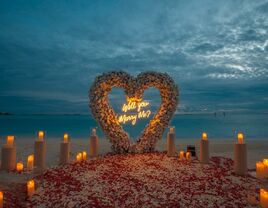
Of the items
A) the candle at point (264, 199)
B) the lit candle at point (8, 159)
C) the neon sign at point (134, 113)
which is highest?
the neon sign at point (134, 113)

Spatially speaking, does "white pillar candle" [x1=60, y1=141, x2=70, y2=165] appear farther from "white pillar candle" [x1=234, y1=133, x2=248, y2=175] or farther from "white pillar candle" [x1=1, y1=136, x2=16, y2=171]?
"white pillar candle" [x1=234, y1=133, x2=248, y2=175]

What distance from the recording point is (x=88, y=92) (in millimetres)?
8086

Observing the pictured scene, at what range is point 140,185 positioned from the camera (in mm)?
5477

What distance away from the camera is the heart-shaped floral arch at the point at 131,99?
311 inches

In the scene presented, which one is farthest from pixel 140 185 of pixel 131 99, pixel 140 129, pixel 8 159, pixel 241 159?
pixel 140 129

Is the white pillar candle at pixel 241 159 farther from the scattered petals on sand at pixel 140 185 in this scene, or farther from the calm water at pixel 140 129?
the calm water at pixel 140 129

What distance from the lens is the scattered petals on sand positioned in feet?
15.6

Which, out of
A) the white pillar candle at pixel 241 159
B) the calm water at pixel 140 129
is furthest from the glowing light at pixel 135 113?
the calm water at pixel 140 129

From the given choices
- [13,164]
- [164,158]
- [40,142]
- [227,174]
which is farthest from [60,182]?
[227,174]

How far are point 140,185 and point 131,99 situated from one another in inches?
121

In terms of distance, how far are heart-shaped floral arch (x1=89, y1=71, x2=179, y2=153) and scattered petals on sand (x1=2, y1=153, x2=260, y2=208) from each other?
102cm

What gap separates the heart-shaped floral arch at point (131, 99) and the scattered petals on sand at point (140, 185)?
1.02 m

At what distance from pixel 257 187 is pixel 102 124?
4528mm

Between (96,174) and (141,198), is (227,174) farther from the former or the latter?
(96,174)
